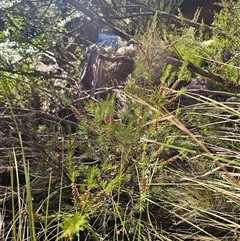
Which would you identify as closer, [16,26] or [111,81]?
[16,26]

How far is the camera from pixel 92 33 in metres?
2.44

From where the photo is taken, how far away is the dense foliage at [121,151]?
1044 millimetres

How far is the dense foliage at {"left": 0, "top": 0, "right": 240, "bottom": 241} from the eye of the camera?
3.43 ft

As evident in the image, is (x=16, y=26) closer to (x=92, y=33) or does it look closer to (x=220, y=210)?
(x=92, y=33)

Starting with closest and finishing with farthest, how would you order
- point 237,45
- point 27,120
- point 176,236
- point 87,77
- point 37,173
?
point 176,236 < point 37,173 < point 27,120 < point 237,45 < point 87,77

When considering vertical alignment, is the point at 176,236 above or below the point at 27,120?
below

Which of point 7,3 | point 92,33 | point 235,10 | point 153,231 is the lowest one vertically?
point 153,231

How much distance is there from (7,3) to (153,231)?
4.36ft

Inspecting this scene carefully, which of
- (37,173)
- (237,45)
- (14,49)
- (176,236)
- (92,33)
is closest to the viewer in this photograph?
(176,236)

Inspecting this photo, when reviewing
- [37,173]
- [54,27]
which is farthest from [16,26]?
[37,173]

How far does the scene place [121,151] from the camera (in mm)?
1165

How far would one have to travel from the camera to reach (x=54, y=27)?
7.01ft

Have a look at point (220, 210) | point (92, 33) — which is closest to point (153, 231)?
point (220, 210)

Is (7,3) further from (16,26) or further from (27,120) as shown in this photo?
(27,120)
